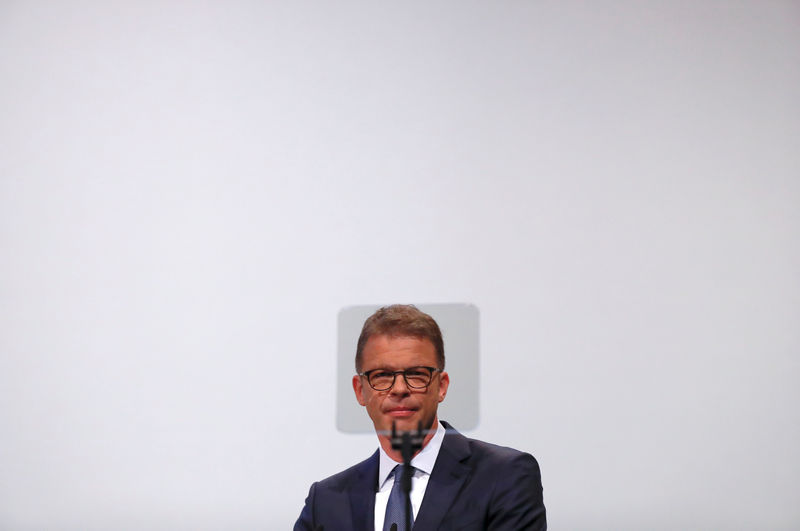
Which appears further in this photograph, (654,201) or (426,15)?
(426,15)

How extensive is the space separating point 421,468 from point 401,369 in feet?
0.69

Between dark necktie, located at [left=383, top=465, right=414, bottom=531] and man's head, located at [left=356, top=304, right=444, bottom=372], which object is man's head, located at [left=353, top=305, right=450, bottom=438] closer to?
man's head, located at [left=356, top=304, right=444, bottom=372]

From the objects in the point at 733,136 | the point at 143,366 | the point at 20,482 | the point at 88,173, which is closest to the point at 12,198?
the point at 88,173

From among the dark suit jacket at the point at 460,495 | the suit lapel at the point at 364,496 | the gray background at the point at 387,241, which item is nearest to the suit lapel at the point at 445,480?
the dark suit jacket at the point at 460,495

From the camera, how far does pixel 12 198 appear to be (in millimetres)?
3047

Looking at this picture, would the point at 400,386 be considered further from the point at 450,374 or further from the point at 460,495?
the point at 460,495

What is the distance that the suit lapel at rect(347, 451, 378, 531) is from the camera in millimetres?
1891

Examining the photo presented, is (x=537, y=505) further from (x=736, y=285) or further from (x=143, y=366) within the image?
(x=143, y=366)

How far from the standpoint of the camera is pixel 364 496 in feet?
6.33

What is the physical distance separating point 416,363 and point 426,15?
57.0 inches

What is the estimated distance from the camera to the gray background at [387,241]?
263 cm

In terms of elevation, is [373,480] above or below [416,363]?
below

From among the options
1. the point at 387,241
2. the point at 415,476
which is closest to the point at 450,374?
the point at 415,476

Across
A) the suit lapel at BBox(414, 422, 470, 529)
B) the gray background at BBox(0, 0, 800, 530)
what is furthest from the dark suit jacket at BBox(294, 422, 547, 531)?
the gray background at BBox(0, 0, 800, 530)
